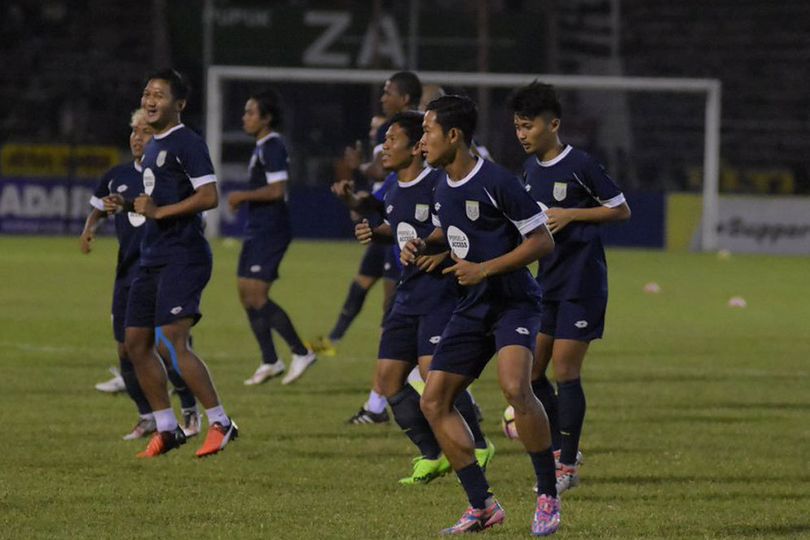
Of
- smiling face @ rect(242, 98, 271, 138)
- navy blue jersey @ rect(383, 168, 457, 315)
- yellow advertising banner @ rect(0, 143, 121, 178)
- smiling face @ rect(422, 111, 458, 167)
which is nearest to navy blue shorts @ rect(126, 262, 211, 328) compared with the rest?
navy blue jersey @ rect(383, 168, 457, 315)

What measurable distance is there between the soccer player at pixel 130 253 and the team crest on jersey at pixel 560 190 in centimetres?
257

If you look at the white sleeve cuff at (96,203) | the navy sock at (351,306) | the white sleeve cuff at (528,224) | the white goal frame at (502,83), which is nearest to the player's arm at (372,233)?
the white sleeve cuff at (528,224)

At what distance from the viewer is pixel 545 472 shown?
22.9 feet

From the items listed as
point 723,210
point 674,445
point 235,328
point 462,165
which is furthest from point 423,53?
point 462,165

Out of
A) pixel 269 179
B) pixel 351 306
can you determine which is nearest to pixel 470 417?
pixel 269 179

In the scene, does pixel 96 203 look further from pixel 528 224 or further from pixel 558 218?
pixel 528 224

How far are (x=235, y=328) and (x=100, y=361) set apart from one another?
132 inches

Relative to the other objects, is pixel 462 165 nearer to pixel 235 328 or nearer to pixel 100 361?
pixel 100 361

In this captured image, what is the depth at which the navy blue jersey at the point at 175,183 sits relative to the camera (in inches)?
351

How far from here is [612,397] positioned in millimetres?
12305

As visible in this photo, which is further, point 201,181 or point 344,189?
point 201,181

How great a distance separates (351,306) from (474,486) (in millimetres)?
7318

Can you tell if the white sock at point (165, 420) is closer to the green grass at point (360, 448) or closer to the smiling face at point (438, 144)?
the green grass at point (360, 448)

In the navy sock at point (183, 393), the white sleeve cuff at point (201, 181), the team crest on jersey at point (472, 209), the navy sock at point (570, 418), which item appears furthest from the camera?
the navy sock at point (183, 393)
